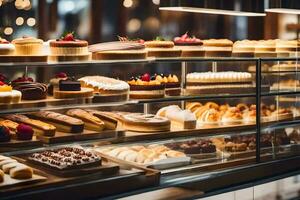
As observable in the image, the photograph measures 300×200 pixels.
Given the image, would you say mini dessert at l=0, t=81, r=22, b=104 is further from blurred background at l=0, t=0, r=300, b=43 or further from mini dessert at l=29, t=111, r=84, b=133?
blurred background at l=0, t=0, r=300, b=43

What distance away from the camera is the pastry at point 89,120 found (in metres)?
4.98

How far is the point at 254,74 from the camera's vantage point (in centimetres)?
607

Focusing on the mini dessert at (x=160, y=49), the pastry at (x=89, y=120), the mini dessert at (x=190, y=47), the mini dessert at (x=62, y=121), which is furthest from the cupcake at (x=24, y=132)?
the mini dessert at (x=190, y=47)

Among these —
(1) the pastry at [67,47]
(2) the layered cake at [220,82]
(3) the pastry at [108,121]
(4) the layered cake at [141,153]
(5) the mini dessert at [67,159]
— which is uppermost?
(1) the pastry at [67,47]

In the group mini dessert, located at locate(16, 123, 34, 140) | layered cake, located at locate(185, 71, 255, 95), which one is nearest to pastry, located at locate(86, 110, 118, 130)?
mini dessert, located at locate(16, 123, 34, 140)

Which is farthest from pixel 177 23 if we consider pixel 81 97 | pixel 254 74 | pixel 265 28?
pixel 81 97

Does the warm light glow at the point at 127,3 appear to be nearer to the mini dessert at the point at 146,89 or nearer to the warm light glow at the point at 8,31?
the mini dessert at the point at 146,89

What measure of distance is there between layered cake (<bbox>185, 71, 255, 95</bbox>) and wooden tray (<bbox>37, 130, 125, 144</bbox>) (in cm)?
123

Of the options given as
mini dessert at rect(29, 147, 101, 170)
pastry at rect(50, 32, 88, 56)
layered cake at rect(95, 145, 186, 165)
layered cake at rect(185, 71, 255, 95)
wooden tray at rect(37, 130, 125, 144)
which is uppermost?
pastry at rect(50, 32, 88, 56)

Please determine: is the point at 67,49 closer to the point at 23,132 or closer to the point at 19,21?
the point at 23,132

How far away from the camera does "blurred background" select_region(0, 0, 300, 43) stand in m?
5.53

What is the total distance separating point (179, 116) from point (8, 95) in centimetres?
192

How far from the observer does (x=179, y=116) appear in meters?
5.68

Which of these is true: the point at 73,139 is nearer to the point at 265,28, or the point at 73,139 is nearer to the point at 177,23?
the point at 177,23
